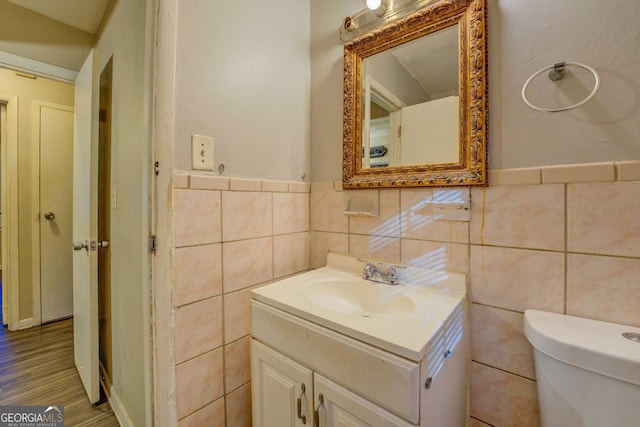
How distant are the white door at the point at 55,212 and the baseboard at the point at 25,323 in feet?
0.24

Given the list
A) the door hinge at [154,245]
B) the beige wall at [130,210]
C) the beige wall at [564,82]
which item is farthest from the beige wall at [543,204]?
Result: the beige wall at [130,210]

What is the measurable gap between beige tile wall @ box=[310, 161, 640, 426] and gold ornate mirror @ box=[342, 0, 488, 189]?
113 millimetres

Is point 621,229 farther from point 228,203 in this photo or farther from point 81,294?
point 81,294

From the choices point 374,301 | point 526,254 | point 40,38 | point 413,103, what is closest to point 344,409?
point 374,301

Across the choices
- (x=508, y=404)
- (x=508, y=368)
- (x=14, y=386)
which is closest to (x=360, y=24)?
(x=508, y=368)

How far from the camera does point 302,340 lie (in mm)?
725

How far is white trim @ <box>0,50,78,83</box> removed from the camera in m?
1.53

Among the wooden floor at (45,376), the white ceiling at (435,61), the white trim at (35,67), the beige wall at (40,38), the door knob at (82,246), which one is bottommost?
the wooden floor at (45,376)

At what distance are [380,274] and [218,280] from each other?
616 millimetres

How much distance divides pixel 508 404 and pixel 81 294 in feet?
6.86

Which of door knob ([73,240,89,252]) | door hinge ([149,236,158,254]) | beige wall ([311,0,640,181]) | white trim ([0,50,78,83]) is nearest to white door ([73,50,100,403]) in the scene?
door knob ([73,240,89,252])

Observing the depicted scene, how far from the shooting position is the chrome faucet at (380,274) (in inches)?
38.6

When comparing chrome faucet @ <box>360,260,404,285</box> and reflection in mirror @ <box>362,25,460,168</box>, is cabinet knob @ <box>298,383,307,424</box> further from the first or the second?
reflection in mirror @ <box>362,25,460,168</box>

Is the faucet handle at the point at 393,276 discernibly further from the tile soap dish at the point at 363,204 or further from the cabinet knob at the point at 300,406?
the cabinet knob at the point at 300,406
